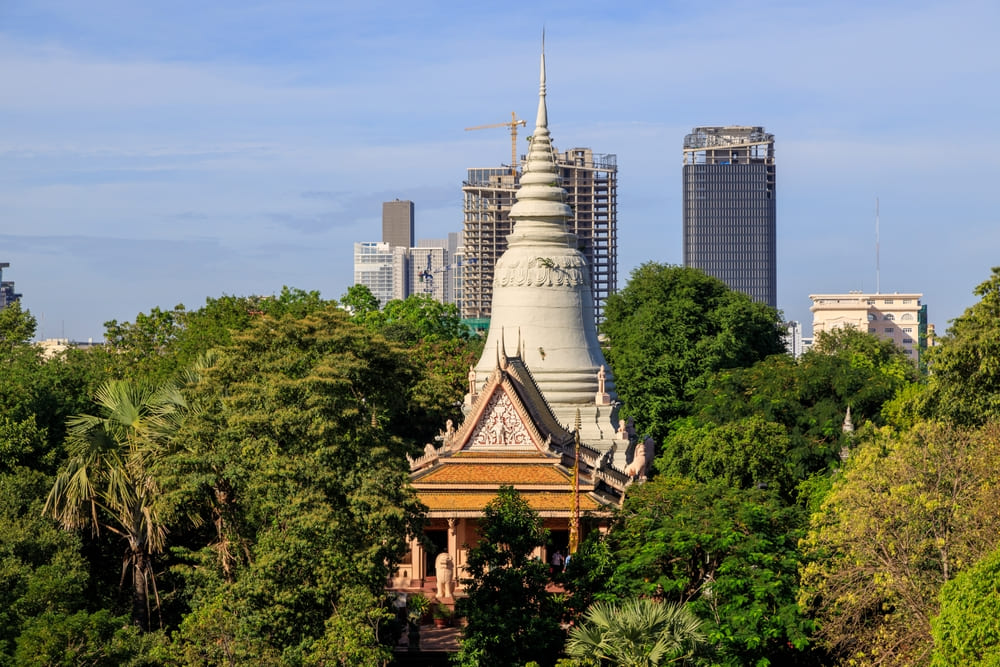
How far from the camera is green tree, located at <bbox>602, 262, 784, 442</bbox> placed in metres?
72.2

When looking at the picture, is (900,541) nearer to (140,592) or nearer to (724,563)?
(724,563)

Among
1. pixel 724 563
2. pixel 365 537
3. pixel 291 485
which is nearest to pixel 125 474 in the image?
pixel 291 485

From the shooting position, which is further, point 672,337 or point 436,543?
point 672,337

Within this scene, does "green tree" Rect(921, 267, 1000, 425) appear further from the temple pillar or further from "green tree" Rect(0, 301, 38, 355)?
"green tree" Rect(0, 301, 38, 355)

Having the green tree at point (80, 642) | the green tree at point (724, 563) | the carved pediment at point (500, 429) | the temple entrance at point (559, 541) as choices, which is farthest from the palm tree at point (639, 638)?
the carved pediment at point (500, 429)

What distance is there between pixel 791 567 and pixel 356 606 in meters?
10.7

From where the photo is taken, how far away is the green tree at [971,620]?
30188mm

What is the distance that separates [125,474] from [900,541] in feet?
60.4

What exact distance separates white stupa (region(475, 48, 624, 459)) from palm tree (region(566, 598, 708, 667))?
27029 millimetres

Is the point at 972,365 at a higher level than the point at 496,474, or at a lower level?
higher

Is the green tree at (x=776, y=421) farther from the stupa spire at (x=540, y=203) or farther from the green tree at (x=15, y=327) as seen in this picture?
the green tree at (x=15, y=327)

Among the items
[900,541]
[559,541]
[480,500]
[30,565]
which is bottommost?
[30,565]

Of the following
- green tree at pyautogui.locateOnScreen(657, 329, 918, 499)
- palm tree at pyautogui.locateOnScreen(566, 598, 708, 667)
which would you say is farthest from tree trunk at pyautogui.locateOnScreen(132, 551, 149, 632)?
green tree at pyautogui.locateOnScreen(657, 329, 918, 499)

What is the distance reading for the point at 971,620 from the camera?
3045cm
